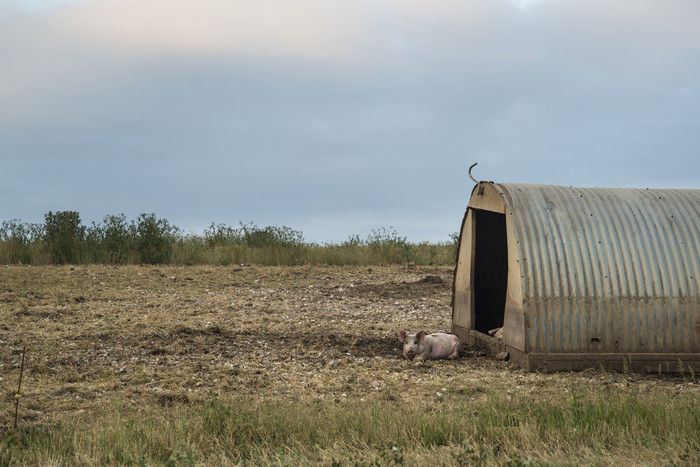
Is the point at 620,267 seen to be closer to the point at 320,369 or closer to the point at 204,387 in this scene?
the point at 320,369

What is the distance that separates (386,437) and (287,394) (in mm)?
2258

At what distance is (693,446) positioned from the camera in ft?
17.3

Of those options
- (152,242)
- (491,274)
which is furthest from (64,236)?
(491,274)

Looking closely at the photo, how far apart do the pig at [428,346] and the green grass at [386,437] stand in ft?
9.58

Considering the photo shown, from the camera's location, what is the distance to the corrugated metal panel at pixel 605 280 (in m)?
8.28

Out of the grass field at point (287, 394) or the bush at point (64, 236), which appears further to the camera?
the bush at point (64, 236)

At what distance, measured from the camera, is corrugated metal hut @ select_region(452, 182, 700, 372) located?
8273 millimetres

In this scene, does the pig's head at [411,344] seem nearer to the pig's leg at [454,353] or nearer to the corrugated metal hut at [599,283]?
the pig's leg at [454,353]

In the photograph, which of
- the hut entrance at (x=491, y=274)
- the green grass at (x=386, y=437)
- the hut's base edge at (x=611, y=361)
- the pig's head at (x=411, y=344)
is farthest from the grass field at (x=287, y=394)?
the hut entrance at (x=491, y=274)

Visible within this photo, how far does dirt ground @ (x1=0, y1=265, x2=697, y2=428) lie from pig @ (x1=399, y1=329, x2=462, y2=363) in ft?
0.67

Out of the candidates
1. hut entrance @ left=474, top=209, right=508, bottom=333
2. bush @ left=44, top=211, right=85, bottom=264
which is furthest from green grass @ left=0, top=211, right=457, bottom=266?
hut entrance @ left=474, top=209, right=508, bottom=333

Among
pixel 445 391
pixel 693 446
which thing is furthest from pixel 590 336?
pixel 693 446

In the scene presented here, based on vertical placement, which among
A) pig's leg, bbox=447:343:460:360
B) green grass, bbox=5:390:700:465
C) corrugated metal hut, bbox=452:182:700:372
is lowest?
green grass, bbox=5:390:700:465

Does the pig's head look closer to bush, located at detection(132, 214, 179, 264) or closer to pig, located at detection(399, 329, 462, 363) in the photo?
pig, located at detection(399, 329, 462, 363)
